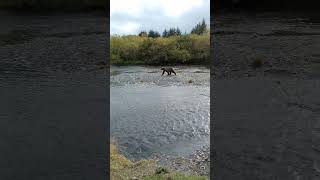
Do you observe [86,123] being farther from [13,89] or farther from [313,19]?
[313,19]

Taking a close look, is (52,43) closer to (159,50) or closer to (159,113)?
(159,113)

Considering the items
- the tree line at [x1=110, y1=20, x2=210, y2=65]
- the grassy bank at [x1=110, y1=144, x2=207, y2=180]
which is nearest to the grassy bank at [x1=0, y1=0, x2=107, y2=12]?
the grassy bank at [x1=110, y1=144, x2=207, y2=180]

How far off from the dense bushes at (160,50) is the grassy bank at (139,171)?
11.7 m

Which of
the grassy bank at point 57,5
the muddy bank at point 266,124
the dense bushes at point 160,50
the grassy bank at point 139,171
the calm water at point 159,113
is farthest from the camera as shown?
the dense bushes at point 160,50

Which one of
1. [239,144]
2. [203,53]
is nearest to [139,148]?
[239,144]

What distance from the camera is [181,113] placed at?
404 inches

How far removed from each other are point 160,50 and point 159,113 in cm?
896

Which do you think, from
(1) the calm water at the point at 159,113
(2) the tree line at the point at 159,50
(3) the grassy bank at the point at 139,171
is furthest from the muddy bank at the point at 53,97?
(2) the tree line at the point at 159,50

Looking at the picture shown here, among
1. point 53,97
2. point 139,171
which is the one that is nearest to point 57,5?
point 53,97

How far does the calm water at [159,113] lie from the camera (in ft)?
25.8

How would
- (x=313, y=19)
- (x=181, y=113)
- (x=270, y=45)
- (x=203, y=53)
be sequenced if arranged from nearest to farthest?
1. (x=313, y=19)
2. (x=270, y=45)
3. (x=181, y=113)
4. (x=203, y=53)

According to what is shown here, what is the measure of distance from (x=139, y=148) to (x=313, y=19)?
20.3 feet

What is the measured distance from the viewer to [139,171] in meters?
5.73

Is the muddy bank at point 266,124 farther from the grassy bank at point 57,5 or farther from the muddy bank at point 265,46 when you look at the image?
the grassy bank at point 57,5
